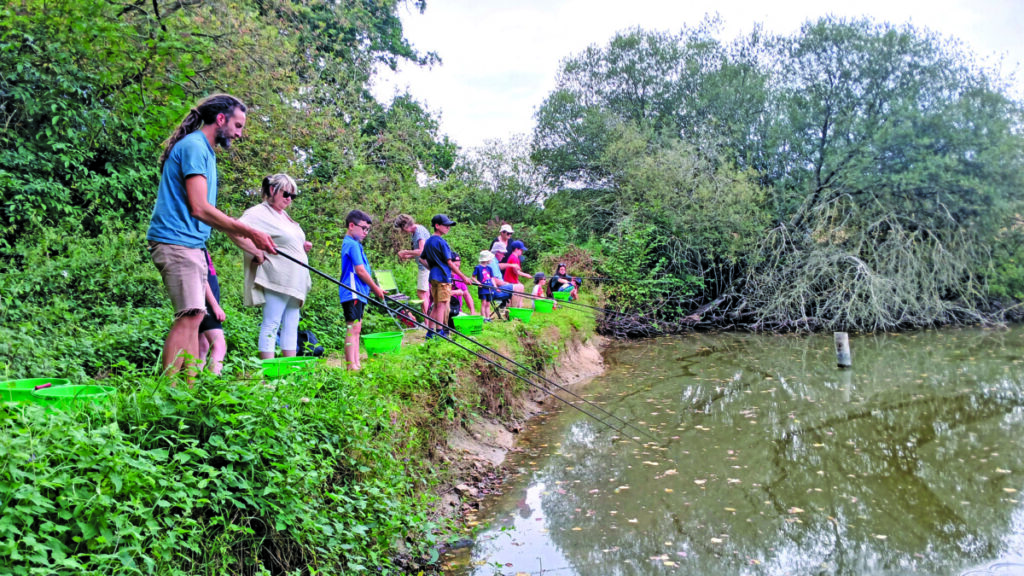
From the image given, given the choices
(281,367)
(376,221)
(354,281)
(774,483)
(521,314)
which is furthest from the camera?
(376,221)

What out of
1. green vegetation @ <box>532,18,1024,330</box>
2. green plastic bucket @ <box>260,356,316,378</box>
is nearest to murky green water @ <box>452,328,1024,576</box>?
green plastic bucket @ <box>260,356,316,378</box>

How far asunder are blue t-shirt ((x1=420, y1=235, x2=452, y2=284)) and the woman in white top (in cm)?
256

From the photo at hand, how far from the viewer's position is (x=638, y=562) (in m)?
4.30

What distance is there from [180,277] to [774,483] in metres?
5.04

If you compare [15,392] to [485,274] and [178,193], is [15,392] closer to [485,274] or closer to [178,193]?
[178,193]

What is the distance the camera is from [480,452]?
6.35 meters

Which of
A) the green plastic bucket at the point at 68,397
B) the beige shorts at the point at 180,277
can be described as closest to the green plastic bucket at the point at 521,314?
the beige shorts at the point at 180,277

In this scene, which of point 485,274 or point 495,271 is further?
point 495,271

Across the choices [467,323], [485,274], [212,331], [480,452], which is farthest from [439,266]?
[212,331]

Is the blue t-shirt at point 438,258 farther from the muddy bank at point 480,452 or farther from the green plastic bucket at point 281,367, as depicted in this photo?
the green plastic bucket at point 281,367

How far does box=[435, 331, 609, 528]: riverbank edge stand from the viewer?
16.9 ft

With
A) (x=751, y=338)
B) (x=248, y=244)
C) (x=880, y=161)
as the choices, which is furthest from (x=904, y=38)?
(x=248, y=244)

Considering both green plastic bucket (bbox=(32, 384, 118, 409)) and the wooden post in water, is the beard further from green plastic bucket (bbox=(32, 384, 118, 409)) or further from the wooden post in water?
the wooden post in water

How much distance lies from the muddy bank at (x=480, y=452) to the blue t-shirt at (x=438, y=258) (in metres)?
1.64
